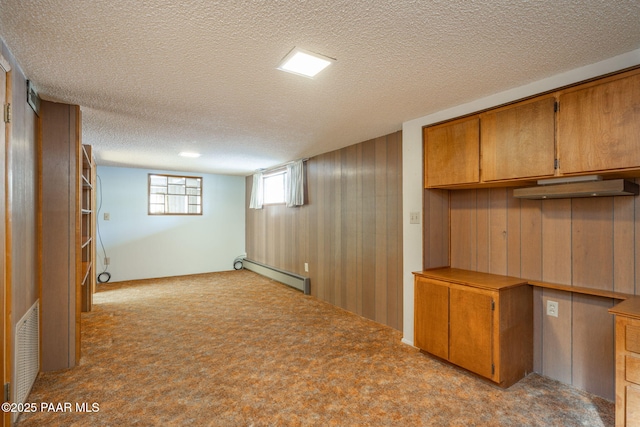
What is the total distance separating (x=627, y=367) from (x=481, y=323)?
81cm

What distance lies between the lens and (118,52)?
6.00ft

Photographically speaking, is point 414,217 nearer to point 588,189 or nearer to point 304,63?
point 588,189

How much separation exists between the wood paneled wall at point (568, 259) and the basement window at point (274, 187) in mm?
3552

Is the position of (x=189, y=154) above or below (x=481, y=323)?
above

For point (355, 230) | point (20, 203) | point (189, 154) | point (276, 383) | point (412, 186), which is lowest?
point (276, 383)

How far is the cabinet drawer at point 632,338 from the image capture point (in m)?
1.61

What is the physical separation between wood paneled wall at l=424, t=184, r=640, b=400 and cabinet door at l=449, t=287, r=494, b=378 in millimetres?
502

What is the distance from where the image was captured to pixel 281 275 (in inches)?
227


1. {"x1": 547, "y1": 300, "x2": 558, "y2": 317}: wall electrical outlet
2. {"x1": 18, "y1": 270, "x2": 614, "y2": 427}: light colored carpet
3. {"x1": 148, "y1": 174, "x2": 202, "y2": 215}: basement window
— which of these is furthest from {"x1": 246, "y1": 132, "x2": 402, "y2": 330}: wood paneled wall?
{"x1": 148, "y1": 174, "x2": 202, "y2": 215}: basement window

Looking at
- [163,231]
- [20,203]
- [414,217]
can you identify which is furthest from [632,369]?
[163,231]

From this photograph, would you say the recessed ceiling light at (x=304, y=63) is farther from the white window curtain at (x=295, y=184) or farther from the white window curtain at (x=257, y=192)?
the white window curtain at (x=257, y=192)

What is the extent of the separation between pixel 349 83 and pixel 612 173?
1.73m

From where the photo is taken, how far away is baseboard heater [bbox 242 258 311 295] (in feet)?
16.5

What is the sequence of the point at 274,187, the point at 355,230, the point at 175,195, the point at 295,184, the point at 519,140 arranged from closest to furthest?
the point at 519,140, the point at 355,230, the point at 295,184, the point at 274,187, the point at 175,195
